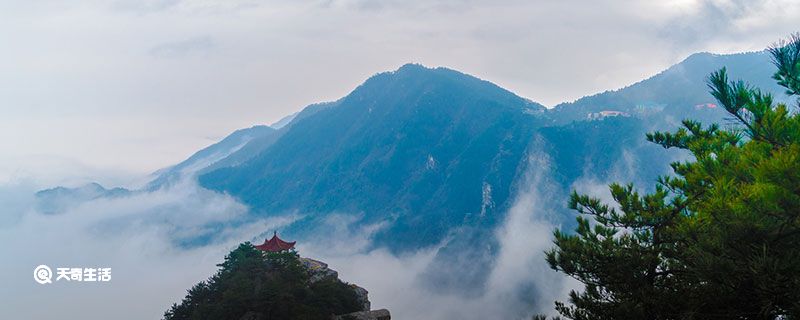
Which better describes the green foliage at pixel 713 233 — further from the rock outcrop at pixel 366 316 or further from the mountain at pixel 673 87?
the mountain at pixel 673 87

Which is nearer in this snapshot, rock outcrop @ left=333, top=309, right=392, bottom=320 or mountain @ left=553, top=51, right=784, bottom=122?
rock outcrop @ left=333, top=309, right=392, bottom=320

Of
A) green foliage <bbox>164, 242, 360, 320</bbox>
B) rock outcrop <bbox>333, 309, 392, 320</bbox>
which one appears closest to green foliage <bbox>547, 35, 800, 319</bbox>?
green foliage <bbox>164, 242, 360, 320</bbox>

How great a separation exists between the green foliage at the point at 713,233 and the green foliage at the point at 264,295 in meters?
13.2

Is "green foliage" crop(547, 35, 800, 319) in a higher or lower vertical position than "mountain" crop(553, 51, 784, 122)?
lower

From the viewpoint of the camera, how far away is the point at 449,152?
137 meters

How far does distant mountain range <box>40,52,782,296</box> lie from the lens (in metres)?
112

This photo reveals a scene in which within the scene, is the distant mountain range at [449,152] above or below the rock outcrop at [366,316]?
above

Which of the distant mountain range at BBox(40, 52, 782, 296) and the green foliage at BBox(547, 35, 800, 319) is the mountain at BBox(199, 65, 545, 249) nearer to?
the distant mountain range at BBox(40, 52, 782, 296)

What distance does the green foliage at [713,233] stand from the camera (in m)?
6.50

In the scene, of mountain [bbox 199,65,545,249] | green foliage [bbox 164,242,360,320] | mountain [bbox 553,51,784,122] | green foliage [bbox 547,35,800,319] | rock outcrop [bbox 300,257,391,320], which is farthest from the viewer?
mountain [bbox 553,51,784,122]

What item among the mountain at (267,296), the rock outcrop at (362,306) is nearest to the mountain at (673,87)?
the rock outcrop at (362,306)

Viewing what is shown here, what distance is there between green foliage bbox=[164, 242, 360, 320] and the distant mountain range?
75469 mm

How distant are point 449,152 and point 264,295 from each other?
385 feet

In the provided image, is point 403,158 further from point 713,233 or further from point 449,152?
point 713,233
